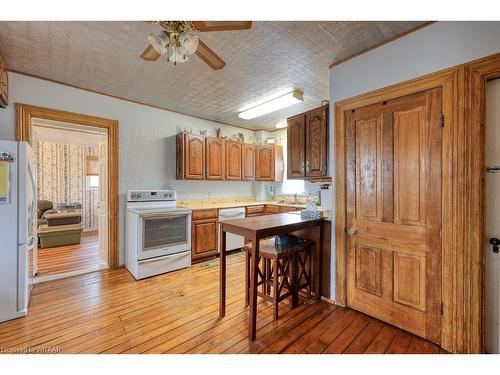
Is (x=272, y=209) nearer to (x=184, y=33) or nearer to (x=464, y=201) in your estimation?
(x=464, y=201)

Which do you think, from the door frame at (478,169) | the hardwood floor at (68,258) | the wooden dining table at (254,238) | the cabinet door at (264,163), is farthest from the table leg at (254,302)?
the cabinet door at (264,163)

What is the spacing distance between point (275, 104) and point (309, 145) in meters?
1.23

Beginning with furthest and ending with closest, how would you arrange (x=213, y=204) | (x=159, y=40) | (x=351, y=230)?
1. (x=213, y=204)
2. (x=351, y=230)
3. (x=159, y=40)

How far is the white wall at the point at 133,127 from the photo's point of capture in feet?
9.05

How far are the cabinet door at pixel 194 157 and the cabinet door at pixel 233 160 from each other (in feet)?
1.78

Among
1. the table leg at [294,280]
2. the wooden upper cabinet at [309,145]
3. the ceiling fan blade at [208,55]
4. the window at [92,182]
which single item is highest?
the ceiling fan blade at [208,55]

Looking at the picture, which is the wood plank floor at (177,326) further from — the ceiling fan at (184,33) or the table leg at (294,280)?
the ceiling fan at (184,33)

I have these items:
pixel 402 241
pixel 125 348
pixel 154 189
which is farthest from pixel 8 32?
pixel 402 241

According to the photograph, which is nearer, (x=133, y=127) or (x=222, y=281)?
(x=222, y=281)

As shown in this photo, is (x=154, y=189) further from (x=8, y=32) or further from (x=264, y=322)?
(x=264, y=322)

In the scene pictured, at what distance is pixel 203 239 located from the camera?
387cm

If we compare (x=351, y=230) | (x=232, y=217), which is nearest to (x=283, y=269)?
(x=351, y=230)
